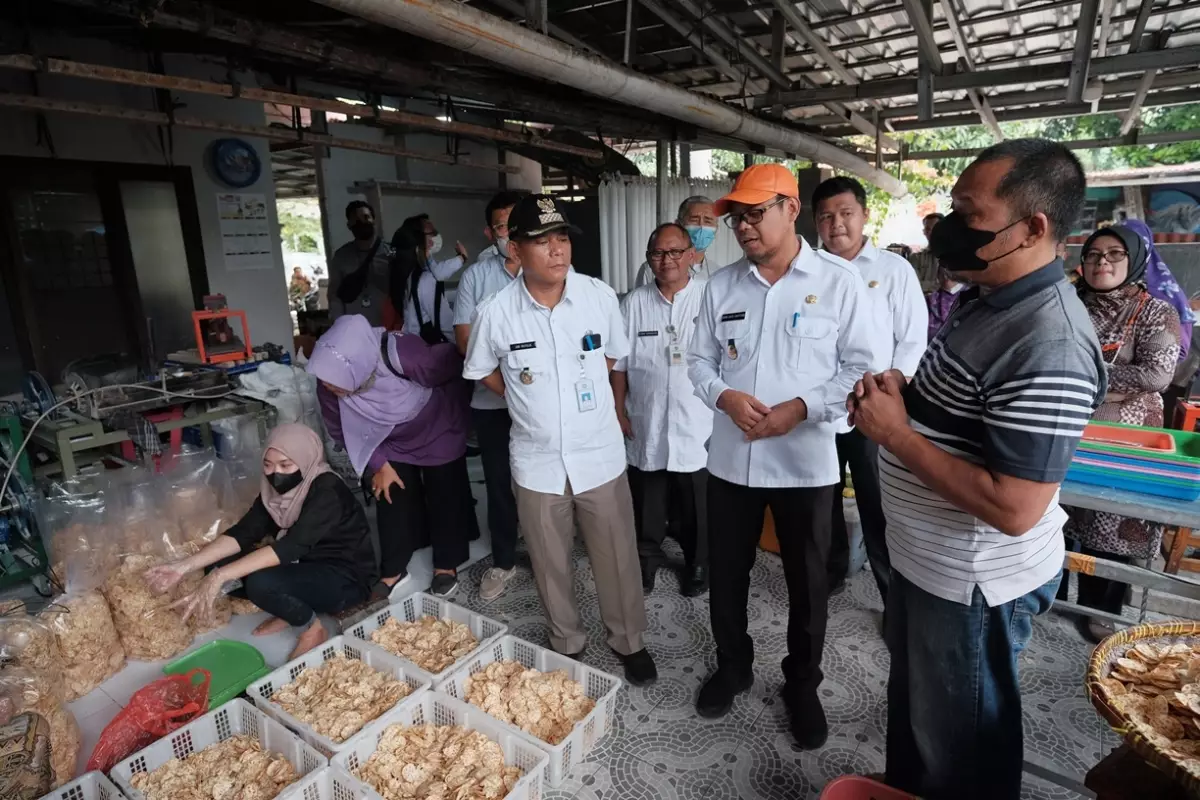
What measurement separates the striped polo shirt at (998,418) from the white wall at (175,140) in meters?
5.57

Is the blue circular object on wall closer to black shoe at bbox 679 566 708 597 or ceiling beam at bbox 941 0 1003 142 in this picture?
black shoe at bbox 679 566 708 597

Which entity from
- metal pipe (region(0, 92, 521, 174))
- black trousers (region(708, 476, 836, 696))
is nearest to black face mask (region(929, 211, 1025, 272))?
black trousers (region(708, 476, 836, 696))

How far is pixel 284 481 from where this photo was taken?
2752 millimetres

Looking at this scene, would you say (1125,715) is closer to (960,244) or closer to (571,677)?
(960,244)

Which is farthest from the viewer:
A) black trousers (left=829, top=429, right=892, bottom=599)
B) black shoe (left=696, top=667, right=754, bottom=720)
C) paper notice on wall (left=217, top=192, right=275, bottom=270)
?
paper notice on wall (left=217, top=192, right=275, bottom=270)

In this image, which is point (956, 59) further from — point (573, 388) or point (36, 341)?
point (36, 341)

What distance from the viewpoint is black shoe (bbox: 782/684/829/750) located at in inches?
84.8

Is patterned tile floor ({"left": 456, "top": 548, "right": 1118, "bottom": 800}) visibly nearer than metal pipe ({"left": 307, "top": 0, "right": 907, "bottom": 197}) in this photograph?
Yes

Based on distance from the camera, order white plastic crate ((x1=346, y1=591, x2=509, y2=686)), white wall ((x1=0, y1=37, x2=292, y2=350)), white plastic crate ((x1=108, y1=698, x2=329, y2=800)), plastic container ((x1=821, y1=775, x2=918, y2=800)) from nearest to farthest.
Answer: plastic container ((x1=821, y1=775, x2=918, y2=800)) < white plastic crate ((x1=108, y1=698, x2=329, y2=800)) < white plastic crate ((x1=346, y1=591, x2=509, y2=686)) < white wall ((x1=0, y1=37, x2=292, y2=350))

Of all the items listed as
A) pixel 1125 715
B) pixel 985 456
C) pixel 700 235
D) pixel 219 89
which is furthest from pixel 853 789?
pixel 219 89

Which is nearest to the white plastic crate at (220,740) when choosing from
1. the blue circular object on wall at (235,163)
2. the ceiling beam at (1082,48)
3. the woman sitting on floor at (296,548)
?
the woman sitting on floor at (296,548)

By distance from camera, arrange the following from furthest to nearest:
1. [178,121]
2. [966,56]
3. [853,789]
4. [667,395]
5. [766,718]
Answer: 1. [966,56]
2. [178,121]
3. [667,395]
4. [766,718]
5. [853,789]

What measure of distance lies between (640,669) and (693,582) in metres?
0.70

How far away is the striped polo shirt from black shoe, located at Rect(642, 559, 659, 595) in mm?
1728
